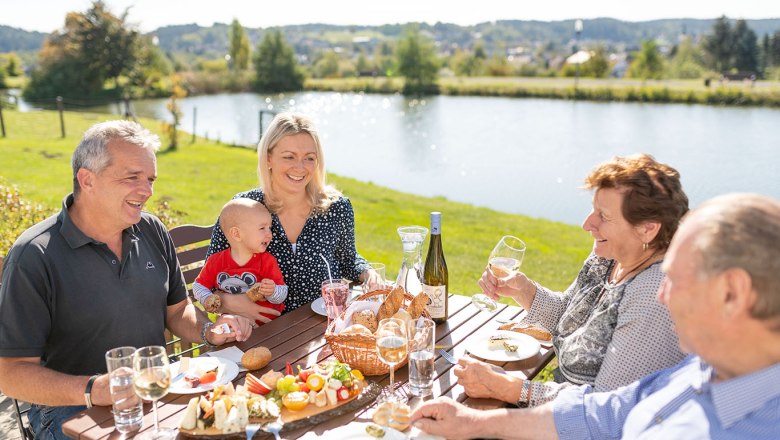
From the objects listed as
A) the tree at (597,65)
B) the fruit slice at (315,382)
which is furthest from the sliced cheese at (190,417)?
the tree at (597,65)

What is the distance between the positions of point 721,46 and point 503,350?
80487 millimetres

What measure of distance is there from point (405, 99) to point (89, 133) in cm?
4831

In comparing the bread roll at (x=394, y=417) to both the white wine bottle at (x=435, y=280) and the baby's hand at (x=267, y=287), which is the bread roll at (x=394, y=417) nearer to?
the white wine bottle at (x=435, y=280)

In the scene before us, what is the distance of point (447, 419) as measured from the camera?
1995 mm

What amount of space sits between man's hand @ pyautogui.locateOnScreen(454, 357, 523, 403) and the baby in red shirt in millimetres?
1282

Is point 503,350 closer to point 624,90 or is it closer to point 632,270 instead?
point 632,270

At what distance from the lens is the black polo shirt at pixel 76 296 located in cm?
238

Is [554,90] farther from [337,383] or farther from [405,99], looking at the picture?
[337,383]

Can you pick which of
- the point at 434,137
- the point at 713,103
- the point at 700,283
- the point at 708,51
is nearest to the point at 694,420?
the point at 700,283

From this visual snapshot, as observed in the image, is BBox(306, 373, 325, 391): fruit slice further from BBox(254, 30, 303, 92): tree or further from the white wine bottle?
BBox(254, 30, 303, 92): tree

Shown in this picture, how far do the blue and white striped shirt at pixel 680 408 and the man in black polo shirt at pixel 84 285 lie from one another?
1528 millimetres

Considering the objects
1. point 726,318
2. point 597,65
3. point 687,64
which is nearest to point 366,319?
point 726,318

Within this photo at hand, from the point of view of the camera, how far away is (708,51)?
71188 mm

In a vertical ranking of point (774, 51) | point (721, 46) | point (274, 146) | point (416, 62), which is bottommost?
point (274, 146)
